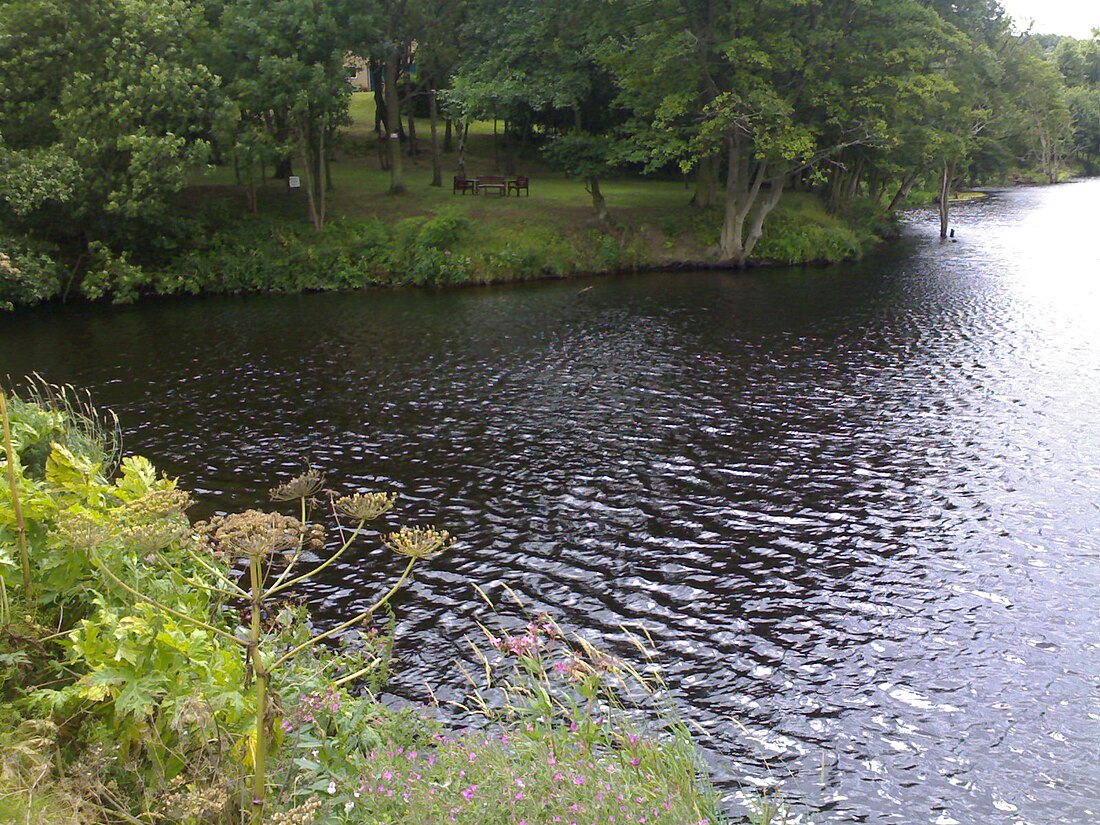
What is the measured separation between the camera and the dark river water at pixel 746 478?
11.4 m

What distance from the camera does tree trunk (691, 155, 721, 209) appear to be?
51.1 meters

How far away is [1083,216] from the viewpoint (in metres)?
66.6

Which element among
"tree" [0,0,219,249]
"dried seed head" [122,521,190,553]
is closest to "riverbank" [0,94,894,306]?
"tree" [0,0,219,249]

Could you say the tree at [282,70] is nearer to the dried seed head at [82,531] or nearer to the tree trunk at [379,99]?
the tree trunk at [379,99]

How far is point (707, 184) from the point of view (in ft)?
169

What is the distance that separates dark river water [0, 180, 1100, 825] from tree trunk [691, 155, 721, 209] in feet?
44.0

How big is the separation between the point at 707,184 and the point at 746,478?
35.1 meters

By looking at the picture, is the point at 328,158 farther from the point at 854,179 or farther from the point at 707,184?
the point at 854,179

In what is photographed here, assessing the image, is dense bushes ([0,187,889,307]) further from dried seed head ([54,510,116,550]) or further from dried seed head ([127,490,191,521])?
dried seed head ([127,490,191,521])

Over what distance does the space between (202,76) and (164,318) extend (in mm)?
10457

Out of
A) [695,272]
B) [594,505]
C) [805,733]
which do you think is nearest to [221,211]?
[695,272]

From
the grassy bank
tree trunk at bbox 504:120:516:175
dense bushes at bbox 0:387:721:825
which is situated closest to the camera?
dense bushes at bbox 0:387:721:825

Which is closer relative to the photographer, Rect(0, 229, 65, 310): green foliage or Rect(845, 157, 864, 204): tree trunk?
Rect(0, 229, 65, 310): green foliage

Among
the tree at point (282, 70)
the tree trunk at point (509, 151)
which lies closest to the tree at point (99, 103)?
the tree at point (282, 70)
